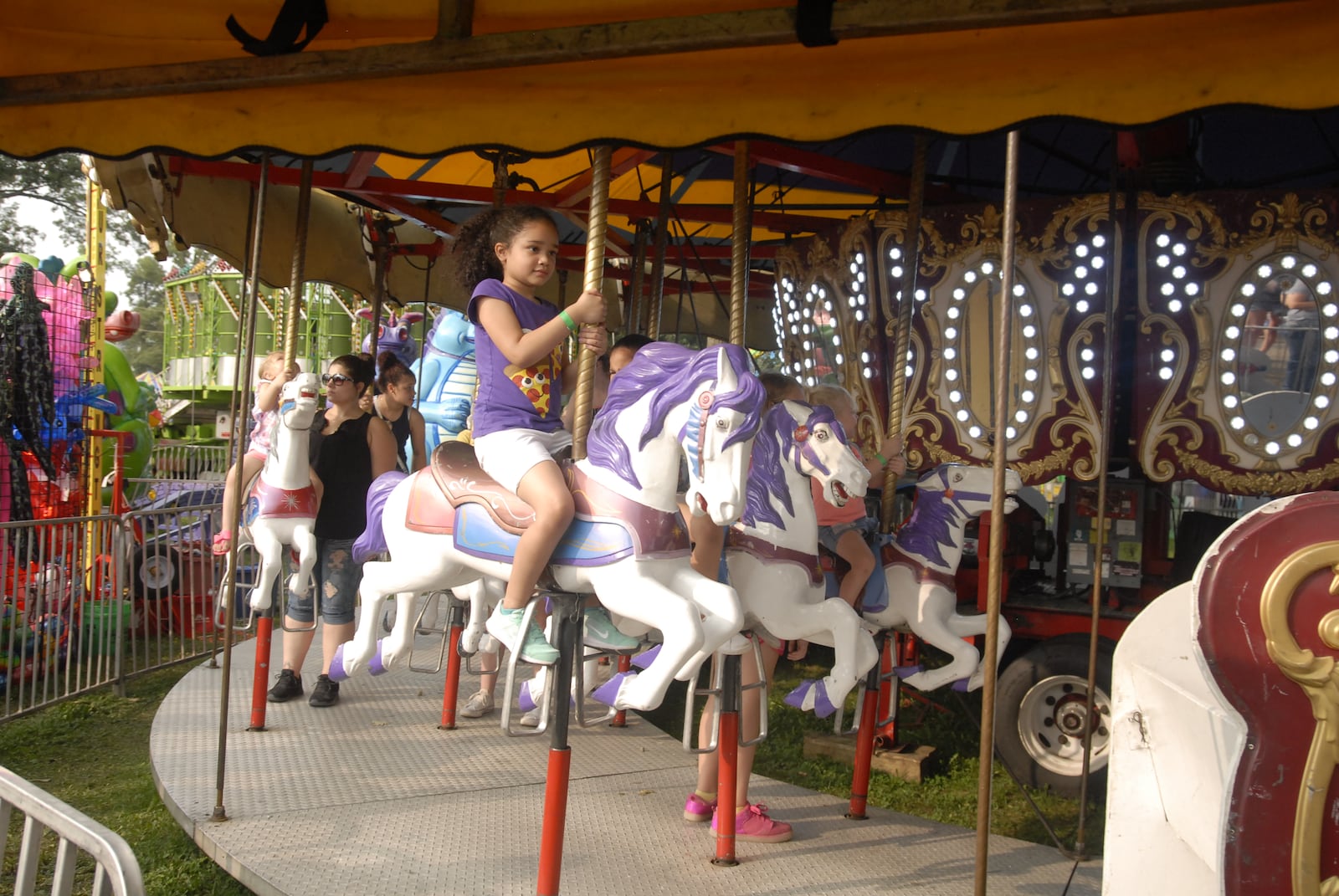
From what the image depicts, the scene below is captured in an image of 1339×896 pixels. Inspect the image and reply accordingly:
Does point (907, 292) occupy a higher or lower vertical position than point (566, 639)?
higher

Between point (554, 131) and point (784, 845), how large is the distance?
2.46 m

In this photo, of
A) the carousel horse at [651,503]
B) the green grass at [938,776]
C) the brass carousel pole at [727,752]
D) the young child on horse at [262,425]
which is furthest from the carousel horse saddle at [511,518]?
the young child on horse at [262,425]

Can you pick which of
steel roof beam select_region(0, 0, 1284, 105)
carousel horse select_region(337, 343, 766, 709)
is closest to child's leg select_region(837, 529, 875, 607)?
carousel horse select_region(337, 343, 766, 709)

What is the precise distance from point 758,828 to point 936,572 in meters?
1.17

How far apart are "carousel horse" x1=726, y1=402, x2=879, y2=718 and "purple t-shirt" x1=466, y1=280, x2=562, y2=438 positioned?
0.75 metres

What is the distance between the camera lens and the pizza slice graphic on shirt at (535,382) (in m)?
3.01

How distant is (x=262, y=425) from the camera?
5840 millimetres

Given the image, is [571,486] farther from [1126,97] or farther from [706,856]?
[1126,97]

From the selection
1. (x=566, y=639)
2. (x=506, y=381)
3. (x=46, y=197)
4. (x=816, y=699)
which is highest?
(x=46, y=197)

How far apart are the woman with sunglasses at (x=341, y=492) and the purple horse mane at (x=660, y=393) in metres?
2.49

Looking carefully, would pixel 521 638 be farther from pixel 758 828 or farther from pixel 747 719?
pixel 758 828

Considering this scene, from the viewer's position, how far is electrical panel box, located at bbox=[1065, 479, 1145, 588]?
458cm

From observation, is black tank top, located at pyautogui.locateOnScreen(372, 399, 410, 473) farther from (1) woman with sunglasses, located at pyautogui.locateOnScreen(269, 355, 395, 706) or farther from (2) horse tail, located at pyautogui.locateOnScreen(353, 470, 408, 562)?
(2) horse tail, located at pyautogui.locateOnScreen(353, 470, 408, 562)

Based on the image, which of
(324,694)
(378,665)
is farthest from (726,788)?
(324,694)
